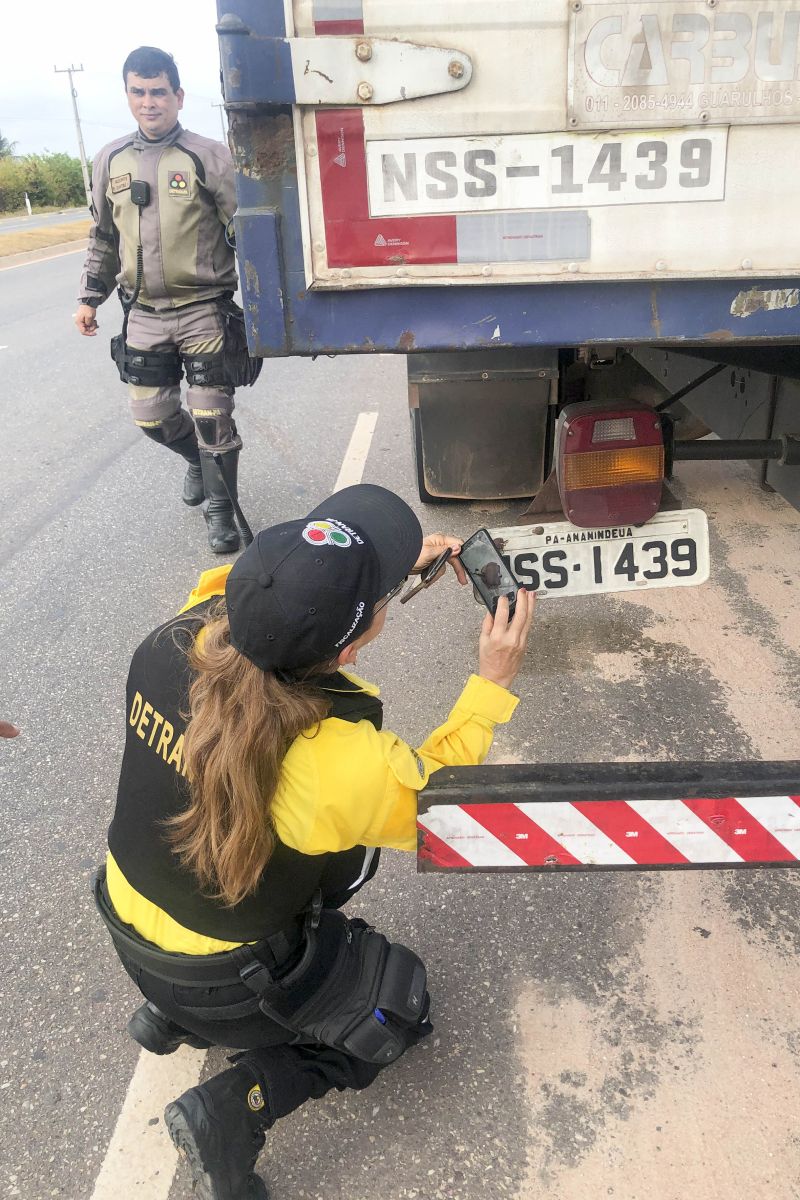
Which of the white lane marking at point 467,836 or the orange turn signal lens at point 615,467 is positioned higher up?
the orange turn signal lens at point 615,467

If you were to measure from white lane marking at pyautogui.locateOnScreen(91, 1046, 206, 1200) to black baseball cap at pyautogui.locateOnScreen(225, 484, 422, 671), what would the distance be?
1.12 meters

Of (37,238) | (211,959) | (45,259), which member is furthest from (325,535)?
(37,238)

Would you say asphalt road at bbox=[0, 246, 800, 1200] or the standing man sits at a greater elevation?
the standing man

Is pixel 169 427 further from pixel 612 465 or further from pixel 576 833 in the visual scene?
pixel 576 833

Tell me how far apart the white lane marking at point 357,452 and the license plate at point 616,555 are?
3.00m

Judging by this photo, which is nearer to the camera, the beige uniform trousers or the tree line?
the beige uniform trousers

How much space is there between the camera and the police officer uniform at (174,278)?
429cm

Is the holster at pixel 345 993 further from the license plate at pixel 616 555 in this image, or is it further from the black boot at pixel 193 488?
the black boot at pixel 193 488

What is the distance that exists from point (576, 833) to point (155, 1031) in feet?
3.30

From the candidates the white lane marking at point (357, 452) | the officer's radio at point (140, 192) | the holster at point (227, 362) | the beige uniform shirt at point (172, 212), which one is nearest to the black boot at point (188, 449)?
the holster at point (227, 362)

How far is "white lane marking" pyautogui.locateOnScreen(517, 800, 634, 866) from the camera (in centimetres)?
177

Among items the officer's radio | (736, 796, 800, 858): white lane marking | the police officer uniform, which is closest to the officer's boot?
the police officer uniform

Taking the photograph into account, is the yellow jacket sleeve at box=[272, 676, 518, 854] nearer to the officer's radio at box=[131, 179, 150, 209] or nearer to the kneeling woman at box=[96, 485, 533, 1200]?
the kneeling woman at box=[96, 485, 533, 1200]

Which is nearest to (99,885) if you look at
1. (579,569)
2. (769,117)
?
(579,569)
